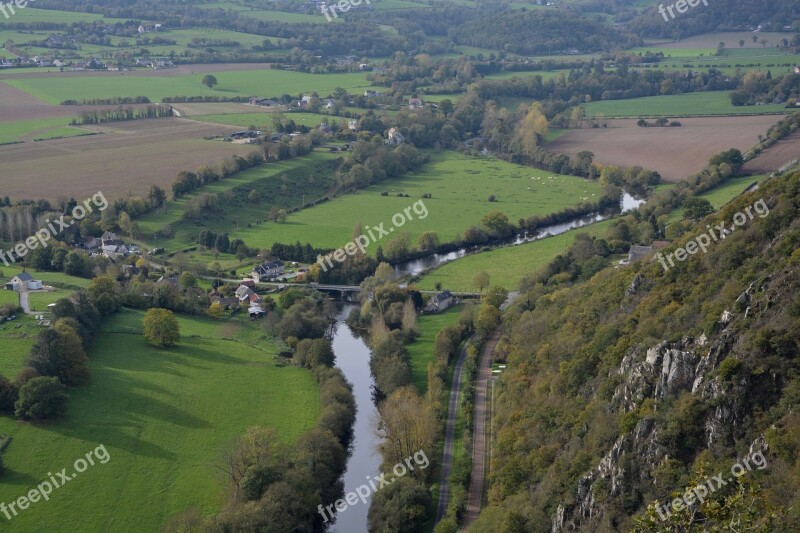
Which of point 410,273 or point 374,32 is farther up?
point 374,32

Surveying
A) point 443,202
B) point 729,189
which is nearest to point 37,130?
point 443,202

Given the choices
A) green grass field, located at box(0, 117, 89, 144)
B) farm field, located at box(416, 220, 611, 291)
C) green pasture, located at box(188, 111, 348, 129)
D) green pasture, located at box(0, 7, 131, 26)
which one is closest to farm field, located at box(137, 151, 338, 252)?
green pasture, located at box(188, 111, 348, 129)

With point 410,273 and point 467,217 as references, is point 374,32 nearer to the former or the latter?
point 467,217

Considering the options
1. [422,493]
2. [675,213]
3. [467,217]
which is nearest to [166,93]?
[467,217]

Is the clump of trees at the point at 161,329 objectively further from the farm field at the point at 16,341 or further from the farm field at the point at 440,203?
the farm field at the point at 440,203

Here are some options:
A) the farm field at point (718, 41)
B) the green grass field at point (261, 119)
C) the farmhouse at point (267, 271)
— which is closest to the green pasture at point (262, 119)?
the green grass field at point (261, 119)

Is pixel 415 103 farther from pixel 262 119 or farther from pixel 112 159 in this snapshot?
pixel 112 159
